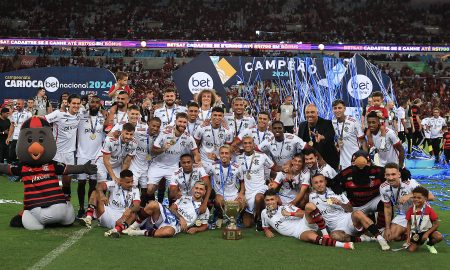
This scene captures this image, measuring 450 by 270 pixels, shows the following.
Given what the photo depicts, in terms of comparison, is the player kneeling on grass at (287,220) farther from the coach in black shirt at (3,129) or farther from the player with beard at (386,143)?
the coach in black shirt at (3,129)

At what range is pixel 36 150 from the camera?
289 inches

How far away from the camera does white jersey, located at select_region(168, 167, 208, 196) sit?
7.78 m

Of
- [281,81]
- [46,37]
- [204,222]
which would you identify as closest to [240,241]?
[204,222]

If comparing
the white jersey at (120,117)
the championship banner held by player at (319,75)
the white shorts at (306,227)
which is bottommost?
the white shorts at (306,227)

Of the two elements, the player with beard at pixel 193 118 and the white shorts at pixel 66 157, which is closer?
the player with beard at pixel 193 118

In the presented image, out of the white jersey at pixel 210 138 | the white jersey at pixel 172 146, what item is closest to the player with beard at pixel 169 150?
the white jersey at pixel 172 146

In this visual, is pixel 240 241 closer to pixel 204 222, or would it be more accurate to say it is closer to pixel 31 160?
pixel 204 222

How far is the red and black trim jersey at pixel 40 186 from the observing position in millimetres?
7316

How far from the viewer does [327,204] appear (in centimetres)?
712

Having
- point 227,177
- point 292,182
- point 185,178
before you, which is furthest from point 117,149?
point 292,182

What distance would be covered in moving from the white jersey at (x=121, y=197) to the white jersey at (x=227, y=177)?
122 cm

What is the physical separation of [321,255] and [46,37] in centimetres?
4046

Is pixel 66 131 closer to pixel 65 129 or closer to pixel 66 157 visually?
pixel 65 129

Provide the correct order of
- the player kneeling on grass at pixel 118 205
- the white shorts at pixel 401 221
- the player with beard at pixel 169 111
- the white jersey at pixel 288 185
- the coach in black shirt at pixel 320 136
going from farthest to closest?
the player with beard at pixel 169 111, the coach in black shirt at pixel 320 136, the white jersey at pixel 288 185, the player kneeling on grass at pixel 118 205, the white shorts at pixel 401 221
